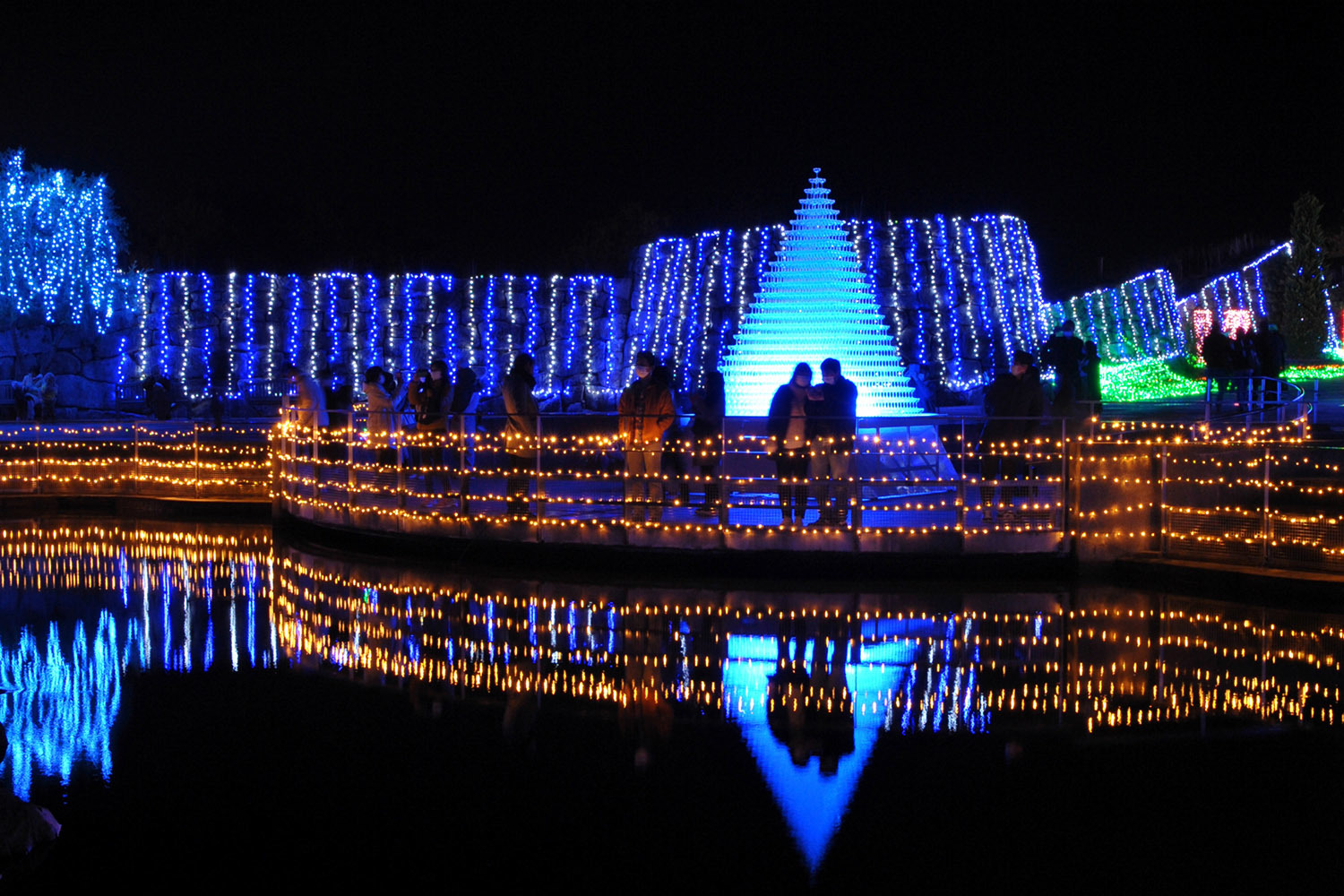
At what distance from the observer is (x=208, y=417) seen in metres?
38.5

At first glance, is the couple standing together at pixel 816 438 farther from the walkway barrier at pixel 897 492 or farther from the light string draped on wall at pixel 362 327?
the light string draped on wall at pixel 362 327

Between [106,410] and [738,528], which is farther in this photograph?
[106,410]

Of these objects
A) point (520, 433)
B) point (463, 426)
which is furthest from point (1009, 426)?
point (463, 426)

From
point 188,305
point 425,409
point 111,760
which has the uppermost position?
point 188,305

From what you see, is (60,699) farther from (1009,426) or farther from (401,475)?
(1009,426)

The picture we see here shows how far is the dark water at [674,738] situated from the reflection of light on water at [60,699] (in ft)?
0.12

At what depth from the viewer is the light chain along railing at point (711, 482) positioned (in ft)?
40.8

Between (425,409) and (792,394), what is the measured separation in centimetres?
466

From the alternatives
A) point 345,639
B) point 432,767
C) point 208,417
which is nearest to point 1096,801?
point 432,767

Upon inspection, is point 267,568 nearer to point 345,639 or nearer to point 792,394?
point 345,639

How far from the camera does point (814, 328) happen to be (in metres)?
17.8

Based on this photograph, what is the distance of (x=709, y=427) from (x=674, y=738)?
7403 millimetres

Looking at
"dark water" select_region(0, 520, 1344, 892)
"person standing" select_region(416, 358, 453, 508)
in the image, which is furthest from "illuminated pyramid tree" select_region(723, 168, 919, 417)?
"dark water" select_region(0, 520, 1344, 892)

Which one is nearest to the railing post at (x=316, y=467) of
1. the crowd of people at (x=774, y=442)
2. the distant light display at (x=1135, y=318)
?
the crowd of people at (x=774, y=442)
